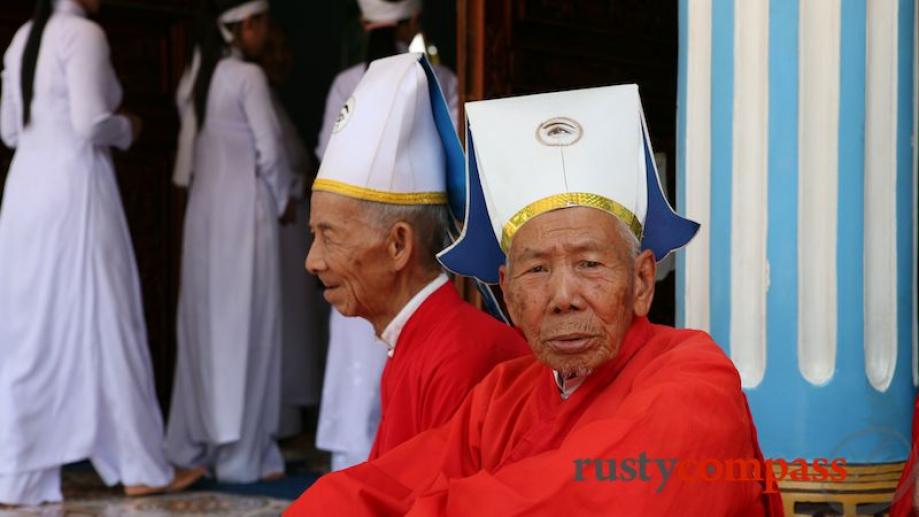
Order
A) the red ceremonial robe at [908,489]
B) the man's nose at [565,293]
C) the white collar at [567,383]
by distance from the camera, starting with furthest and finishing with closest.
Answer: the red ceremonial robe at [908,489] → the white collar at [567,383] → the man's nose at [565,293]

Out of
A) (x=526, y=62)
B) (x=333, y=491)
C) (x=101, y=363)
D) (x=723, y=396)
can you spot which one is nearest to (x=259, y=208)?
(x=101, y=363)

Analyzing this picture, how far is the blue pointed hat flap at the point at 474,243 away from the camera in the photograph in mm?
2355

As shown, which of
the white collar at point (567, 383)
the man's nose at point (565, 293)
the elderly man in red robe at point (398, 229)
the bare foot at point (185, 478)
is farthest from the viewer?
the bare foot at point (185, 478)

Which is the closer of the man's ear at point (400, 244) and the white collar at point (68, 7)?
the man's ear at point (400, 244)

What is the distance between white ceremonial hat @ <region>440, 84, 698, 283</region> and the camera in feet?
7.17

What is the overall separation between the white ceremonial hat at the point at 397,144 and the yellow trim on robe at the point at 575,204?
702 millimetres

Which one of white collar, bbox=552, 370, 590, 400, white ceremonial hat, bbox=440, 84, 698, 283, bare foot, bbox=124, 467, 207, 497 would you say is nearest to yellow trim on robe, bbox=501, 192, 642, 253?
white ceremonial hat, bbox=440, 84, 698, 283

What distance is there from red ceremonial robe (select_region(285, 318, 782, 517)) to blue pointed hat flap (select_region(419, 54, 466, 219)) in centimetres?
62

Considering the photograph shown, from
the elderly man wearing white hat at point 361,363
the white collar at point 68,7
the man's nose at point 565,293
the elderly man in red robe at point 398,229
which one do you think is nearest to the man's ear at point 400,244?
the elderly man in red robe at point 398,229

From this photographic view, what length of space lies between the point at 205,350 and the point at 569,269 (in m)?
4.04

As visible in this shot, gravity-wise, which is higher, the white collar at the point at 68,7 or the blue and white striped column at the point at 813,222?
the white collar at the point at 68,7

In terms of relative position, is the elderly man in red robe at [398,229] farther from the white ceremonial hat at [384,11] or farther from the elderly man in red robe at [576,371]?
the white ceremonial hat at [384,11]

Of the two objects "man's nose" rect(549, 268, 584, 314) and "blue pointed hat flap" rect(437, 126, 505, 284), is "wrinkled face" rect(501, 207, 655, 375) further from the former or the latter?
"blue pointed hat flap" rect(437, 126, 505, 284)

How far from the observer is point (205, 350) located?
19.6 feet
